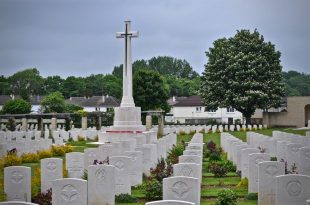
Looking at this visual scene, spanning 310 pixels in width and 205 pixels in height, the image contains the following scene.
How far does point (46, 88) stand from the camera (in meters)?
108

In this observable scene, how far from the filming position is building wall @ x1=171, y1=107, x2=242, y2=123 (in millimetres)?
78581

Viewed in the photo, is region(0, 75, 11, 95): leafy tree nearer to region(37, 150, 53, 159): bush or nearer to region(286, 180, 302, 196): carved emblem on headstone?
region(37, 150, 53, 159): bush

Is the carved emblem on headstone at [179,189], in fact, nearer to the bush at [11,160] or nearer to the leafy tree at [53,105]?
the bush at [11,160]

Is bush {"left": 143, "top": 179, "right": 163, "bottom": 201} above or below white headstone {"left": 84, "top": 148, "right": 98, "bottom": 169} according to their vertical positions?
below

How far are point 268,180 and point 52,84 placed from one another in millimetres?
100495

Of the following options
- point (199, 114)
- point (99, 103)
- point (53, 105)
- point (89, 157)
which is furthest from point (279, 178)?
point (99, 103)

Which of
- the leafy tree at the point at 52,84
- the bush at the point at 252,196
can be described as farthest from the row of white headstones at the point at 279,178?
the leafy tree at the point at 52,84

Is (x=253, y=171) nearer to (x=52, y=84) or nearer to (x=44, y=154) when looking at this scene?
(x=44, y=154)

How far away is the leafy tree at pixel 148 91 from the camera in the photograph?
63.9 metres

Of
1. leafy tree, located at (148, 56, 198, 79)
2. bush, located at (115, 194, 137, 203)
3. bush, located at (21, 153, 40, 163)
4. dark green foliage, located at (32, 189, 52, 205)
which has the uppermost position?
leafy tree, located at (148, 56, 198, 79)

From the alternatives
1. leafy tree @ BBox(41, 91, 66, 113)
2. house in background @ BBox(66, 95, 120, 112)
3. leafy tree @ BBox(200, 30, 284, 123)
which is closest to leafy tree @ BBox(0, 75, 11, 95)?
house in background @ BBox(66, 95, 120, 112)

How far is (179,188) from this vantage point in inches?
371

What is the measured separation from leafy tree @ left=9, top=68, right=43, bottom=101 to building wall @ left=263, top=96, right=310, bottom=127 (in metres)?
52.7

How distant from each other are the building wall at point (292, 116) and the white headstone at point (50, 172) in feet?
148
